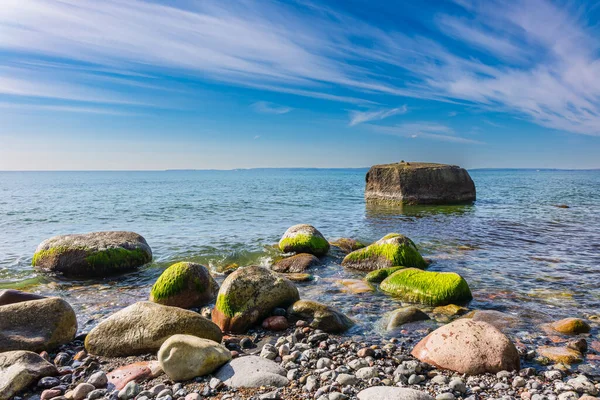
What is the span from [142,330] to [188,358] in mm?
1501

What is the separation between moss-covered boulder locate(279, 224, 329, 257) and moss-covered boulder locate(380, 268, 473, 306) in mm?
4380

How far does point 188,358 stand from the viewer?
5.13 m

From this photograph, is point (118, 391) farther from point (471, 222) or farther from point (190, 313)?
point (471, 222)

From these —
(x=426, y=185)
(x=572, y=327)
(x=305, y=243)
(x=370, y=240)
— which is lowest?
(x=370, y=240)

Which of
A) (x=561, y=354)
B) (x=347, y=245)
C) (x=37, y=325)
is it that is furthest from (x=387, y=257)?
(x=37, y=325)

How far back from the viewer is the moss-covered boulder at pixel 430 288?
841 centimetres

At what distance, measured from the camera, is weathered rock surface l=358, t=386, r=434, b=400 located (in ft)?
14.3

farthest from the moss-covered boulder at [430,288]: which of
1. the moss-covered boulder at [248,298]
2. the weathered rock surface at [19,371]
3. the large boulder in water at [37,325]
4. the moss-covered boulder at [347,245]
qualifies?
the weathered rock surface at [19,371]

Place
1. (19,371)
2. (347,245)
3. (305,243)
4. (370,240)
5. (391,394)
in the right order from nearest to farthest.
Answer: (391,394)
(19,371)
(305,243)
(347,245)
(370,240)

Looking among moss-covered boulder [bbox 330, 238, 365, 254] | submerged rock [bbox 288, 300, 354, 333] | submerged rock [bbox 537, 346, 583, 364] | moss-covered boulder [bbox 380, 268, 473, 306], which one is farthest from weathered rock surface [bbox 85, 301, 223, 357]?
moss-covered boulder [bbox 330, 238, 365, 254]

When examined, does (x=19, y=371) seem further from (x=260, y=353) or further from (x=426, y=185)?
(x=426, y=185)

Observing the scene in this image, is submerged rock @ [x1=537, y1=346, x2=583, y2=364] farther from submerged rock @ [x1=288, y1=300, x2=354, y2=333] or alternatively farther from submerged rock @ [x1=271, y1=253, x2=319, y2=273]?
submerged rock @ [x1=271, y1=253, x2=319, y2=273]

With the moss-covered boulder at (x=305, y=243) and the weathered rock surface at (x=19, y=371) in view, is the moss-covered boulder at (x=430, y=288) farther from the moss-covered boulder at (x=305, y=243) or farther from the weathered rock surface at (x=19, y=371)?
the weathered rock surface at (x=19, y=371)

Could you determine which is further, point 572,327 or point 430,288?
point 430,288
